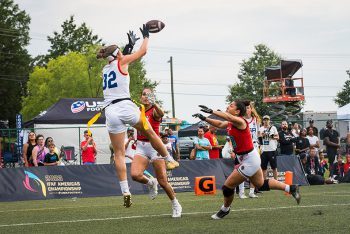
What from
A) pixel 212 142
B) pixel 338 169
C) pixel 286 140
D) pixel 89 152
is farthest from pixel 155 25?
pixel 338 169

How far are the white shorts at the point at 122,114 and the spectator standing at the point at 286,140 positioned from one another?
1319 cm

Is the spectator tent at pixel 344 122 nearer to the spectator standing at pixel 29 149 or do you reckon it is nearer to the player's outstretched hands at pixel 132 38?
the spectator standing at pixel 29 149

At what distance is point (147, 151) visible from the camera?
1310cm

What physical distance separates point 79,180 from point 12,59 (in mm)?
64645

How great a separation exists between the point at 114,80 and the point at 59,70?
59668mm

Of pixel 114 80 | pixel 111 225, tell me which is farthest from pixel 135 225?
pixel 114 80

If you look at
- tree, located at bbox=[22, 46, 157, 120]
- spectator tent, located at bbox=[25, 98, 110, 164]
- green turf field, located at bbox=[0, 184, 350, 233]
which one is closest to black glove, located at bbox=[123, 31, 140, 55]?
green turf field, located at bbox=[0, 184, 350, 233]

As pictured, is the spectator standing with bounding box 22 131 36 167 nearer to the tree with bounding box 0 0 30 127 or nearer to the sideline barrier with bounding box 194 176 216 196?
the sideline barrier with bounding box 194 176 216 196

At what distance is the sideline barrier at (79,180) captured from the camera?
70.3ft

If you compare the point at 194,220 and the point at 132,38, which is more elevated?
the point at 132,38

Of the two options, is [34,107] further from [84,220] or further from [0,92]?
[84,220]

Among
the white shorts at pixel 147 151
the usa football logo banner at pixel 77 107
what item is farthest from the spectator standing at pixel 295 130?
the white shorts at pixel 147 151

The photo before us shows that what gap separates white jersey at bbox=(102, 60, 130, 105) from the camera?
12.0 m

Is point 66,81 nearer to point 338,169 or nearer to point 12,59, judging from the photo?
point 12,59
